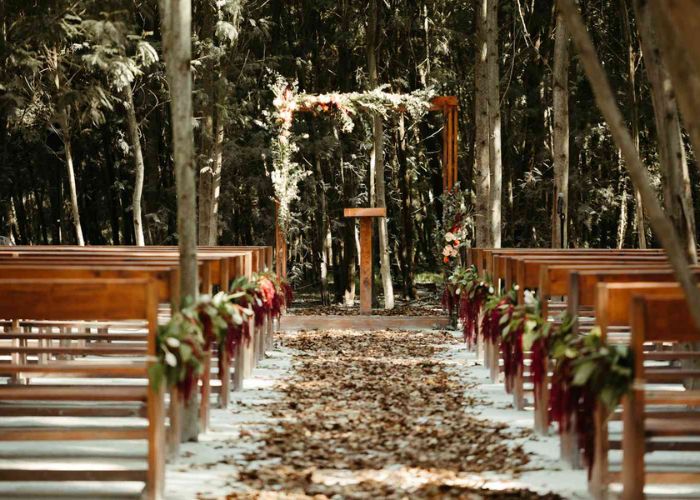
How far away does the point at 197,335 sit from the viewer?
6.83 meters

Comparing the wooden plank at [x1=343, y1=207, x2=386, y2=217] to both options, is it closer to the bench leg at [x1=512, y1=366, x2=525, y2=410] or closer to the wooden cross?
the wooden cross

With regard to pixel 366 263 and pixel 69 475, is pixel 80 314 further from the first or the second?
pixel 366 263

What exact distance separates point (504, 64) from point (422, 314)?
11152mm

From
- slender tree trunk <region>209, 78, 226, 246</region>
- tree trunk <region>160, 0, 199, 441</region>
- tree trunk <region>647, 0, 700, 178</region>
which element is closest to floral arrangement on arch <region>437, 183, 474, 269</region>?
slender tree trunk <region>209, 78, 226, 246</region>

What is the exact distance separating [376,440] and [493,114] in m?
10.8

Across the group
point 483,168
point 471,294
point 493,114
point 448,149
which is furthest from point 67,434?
point 483,168

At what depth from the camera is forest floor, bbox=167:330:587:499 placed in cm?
637

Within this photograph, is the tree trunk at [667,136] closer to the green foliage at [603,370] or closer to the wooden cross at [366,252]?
the green foliage at [603,370]

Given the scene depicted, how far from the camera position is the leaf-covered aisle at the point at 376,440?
6.37 metres

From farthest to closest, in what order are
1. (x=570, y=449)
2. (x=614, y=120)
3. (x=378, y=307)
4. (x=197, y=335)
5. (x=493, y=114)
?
(x=378, y=307)
(x=493, y=114)
(x=570, y=449)
(x=197, y=335)
(x=614, y=120)

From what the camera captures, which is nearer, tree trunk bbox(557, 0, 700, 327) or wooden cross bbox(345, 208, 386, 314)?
tree trunk bbox(557, 0, 700, 327)

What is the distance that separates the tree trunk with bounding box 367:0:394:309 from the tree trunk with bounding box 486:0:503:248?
9.62ft

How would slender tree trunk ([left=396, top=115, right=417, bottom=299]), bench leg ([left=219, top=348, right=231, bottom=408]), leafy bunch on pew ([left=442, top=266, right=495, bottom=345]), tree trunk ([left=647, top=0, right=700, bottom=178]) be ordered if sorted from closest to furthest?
tree trunk ([left=647, top=0, right=700, bottom=178]) < bench leg ([left=219, top=348, right=231, bottom=408]) < leafy bunch on pew ([left=442, top=266, right=495, bottom=345]) < slender tree trunk ([left=396, top=115, right=417, bottom=299])

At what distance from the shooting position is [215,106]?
22844 mm
